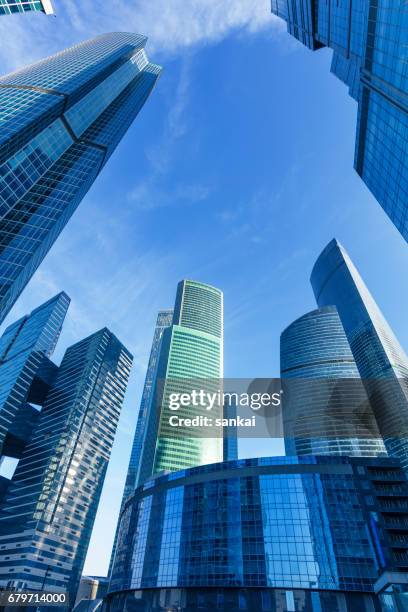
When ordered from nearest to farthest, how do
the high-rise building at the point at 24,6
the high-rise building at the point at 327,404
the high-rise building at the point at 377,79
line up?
the high-rise building at the point at 377,79 → the high-rise building at the point at 24,6 → the high-rise building at the point at 327,404

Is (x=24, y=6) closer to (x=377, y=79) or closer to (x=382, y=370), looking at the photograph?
(x=377, y=79)

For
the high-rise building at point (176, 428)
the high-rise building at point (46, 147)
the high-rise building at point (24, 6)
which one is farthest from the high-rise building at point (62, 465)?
the high-rise building at point (24, 6)

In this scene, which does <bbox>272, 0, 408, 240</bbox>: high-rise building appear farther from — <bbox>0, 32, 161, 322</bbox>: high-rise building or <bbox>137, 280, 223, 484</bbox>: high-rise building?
<bbox>137, 280, 223, 484</bbox>: high-rise building

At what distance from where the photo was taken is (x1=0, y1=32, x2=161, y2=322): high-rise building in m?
79.3

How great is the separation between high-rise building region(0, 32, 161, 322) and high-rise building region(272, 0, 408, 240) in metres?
75.0

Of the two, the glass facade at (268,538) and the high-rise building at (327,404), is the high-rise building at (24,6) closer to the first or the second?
the glass facade at (268,538)

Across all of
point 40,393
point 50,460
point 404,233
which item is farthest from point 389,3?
point 40,393

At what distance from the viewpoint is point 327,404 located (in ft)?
539

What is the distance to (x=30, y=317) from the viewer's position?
7505 inches

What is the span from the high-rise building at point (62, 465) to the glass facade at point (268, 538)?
42.1 metres

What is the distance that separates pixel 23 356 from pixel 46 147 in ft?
339

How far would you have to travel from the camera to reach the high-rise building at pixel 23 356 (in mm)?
141625

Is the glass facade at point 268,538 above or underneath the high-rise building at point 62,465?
underneath

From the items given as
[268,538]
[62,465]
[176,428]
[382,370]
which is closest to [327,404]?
[382,370]
